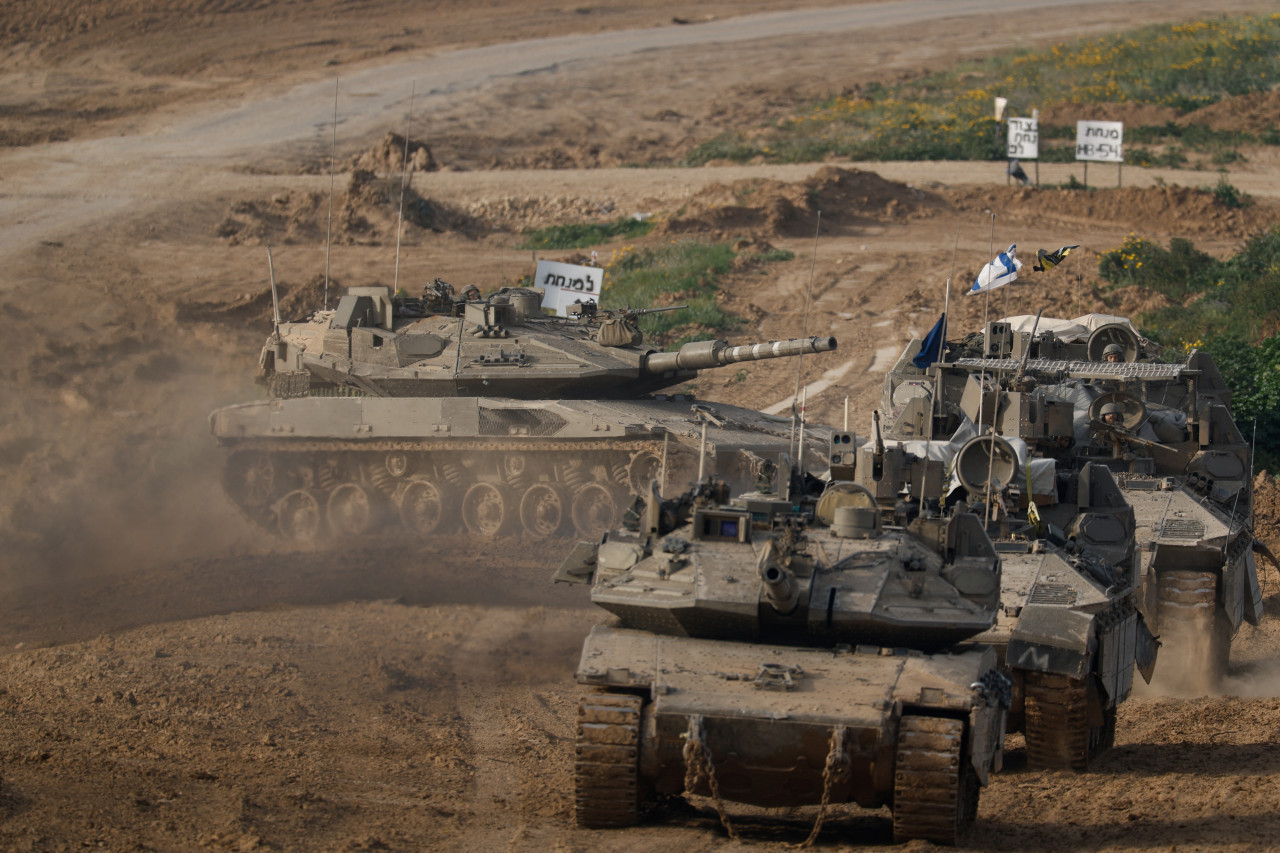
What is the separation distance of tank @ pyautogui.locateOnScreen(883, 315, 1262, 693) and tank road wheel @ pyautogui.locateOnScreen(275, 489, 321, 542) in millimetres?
8306

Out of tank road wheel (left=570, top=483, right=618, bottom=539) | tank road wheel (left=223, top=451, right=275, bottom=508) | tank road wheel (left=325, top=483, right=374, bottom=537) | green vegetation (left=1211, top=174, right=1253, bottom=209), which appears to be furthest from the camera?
green vegetation (left=1211, top=174, right=1253, bottom=209)

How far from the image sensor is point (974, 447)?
1255cm

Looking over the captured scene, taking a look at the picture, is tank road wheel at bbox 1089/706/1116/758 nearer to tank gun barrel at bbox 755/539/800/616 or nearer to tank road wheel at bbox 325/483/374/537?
tank gun barrel at bbox 755/539/800/616

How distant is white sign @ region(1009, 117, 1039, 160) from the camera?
111 ft

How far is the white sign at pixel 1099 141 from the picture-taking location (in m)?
33.0

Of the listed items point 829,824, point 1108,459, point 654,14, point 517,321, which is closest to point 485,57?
point 654,14

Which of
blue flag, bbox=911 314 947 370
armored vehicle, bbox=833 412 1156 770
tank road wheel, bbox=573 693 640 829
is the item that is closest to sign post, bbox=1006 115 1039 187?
blue flag, bbox=911 314 947 370

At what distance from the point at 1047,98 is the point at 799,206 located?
1254 cm

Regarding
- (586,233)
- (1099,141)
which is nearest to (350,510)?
(586,233)

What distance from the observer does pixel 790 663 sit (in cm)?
886

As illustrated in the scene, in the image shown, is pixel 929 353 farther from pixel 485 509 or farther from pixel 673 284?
pixel 673 284

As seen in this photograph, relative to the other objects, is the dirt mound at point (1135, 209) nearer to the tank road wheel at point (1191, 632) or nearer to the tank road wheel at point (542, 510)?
the tank road wheel at point (542, 510)

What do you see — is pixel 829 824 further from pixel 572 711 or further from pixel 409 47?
pixel 409 47

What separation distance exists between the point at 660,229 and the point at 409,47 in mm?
19057
